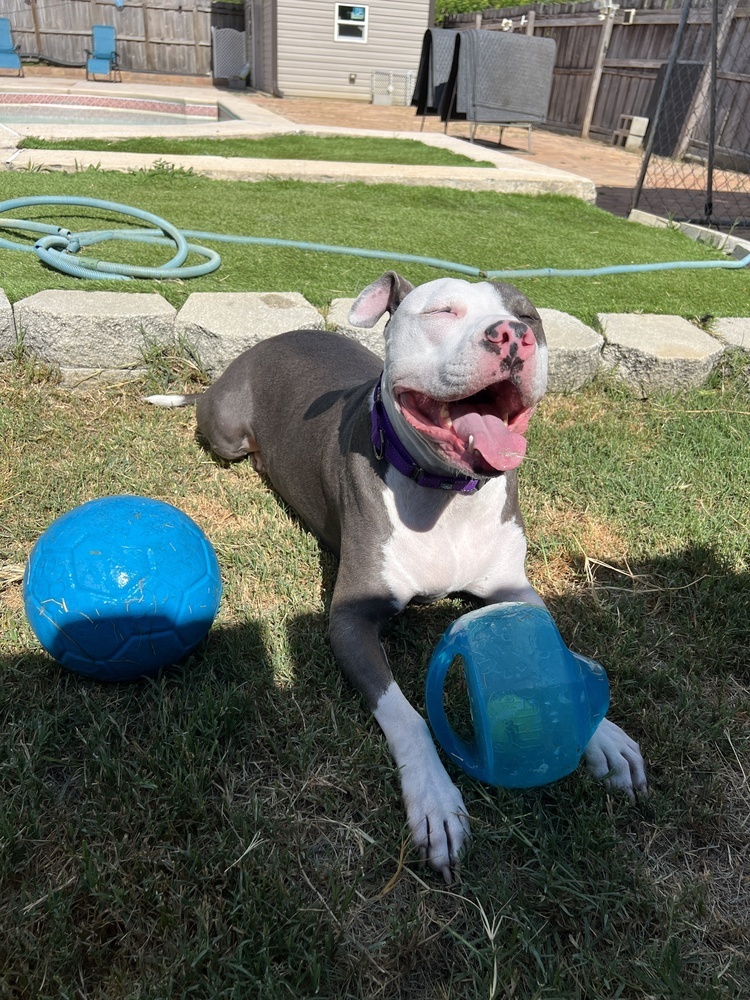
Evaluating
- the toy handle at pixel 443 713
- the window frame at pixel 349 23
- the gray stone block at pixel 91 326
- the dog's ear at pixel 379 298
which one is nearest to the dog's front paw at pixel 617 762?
the toy handle at pixel 443 713

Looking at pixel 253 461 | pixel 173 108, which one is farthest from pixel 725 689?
pixel 173 108

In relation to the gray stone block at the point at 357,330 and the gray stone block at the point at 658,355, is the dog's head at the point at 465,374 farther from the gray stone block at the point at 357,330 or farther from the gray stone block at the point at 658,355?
the gray stone block at the point at 658,355

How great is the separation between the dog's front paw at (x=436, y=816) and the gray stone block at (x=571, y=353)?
107 inches

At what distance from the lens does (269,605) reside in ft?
9.05

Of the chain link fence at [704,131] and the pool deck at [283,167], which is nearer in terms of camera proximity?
the pool deck at [283,167]

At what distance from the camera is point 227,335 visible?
401cm

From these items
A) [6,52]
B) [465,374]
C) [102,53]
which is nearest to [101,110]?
[6,52]

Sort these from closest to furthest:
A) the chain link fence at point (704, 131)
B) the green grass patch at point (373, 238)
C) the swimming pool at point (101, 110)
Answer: the green grass patch at point (373, 238)
the chain link fence at point (704, 131)
the swimming pool at point (101, 110)

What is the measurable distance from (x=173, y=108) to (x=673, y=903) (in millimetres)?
17982

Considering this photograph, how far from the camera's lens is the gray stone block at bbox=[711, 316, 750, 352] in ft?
14.6

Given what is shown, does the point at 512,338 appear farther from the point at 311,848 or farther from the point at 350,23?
the point at 350,23

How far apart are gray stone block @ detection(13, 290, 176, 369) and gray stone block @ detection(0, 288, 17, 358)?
34 mm

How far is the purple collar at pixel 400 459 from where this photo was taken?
2.36 m

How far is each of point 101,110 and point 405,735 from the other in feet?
52.9
